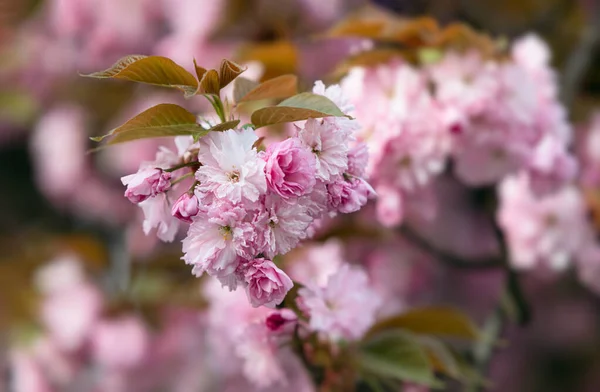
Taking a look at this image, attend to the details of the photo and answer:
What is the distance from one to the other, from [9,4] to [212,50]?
1.19 feet

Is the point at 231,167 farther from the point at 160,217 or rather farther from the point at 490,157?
the point at 490,157

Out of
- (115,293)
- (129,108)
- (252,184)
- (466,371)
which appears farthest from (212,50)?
(252,184)

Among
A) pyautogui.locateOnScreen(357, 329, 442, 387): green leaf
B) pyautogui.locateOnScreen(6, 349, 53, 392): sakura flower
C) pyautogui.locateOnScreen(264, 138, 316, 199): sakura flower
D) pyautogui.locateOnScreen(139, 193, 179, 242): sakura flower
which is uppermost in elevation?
pyautogui.locateOnScreen(264, 138, 316, 199): sakura flower

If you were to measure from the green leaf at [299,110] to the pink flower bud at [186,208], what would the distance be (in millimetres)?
59

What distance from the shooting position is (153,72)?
37 centimetres

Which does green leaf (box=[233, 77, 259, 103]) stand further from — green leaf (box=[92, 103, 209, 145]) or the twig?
the twig

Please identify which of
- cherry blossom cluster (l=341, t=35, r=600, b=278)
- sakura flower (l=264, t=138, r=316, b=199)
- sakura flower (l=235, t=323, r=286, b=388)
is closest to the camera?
sakura flower (l=264, t=138, r=316, b=199)

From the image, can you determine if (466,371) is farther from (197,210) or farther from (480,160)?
(197,210)

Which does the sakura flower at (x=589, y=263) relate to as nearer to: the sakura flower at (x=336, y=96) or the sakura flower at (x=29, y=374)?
the sakura flower at (x=336, y=96)

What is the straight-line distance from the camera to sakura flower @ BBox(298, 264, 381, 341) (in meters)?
0.43

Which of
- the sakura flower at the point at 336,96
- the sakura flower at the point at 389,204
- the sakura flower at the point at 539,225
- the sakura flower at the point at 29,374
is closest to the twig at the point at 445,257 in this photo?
the sakura flower at the point at 539,225

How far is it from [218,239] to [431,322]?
0.96 ft

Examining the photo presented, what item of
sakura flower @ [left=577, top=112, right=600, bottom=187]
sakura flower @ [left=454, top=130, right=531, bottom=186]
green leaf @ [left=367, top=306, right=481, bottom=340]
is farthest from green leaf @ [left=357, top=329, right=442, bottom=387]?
sakura flower @ [left=577, top=112, right=600, bottom=187]

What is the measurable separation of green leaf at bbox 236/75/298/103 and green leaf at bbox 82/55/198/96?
0.12 ft
